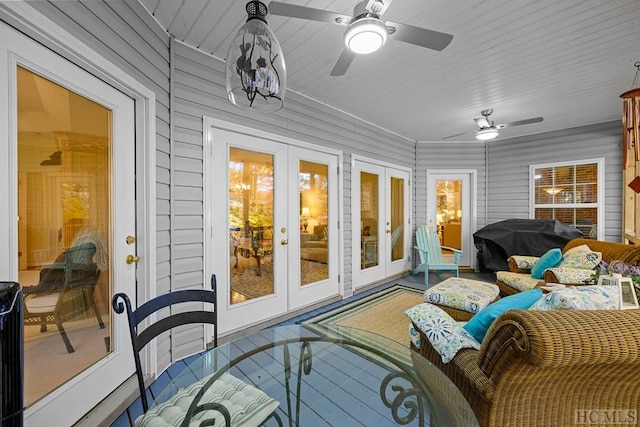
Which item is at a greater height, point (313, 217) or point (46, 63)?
point (46, 63)

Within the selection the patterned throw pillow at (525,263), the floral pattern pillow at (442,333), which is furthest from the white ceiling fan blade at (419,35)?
the patterned throw pillow at (525,263)

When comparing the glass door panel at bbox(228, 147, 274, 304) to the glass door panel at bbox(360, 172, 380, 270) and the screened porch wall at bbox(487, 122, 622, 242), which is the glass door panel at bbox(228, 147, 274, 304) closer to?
the glass door panel at bbox(360, 172, 380, 270)

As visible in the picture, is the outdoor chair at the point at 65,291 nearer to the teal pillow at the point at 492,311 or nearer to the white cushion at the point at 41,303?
the white cushion at the point at 41,303

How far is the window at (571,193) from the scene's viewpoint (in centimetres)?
467

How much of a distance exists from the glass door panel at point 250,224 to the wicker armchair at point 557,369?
2.19 metres

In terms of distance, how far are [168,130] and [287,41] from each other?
1.24 m

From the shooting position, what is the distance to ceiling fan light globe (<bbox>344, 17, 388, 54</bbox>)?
5.16 ft

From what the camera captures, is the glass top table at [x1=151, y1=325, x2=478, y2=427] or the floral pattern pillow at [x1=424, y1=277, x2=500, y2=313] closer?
the glass top table at [x1=151, y1=325, x2=478, y2=427]

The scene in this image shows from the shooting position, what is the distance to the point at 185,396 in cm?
117

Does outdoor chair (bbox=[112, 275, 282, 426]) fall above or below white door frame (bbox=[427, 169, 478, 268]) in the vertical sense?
below

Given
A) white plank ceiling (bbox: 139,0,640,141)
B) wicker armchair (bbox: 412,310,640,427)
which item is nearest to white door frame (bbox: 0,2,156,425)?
white plank ceiling (bbox: 139,0,640,141)

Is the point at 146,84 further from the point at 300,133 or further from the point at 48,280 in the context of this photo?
the point at 300,133

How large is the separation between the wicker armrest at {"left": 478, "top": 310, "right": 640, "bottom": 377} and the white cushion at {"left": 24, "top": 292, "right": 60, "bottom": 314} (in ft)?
7.05

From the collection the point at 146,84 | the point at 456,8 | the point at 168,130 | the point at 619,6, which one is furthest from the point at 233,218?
the point at 619,6
